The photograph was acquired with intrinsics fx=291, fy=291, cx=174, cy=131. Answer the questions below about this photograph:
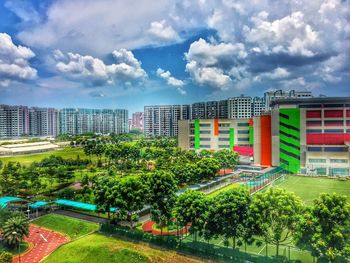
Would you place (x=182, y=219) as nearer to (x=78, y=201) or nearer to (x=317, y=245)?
(x=317, y=245)

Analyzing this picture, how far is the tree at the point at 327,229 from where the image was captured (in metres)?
13.6

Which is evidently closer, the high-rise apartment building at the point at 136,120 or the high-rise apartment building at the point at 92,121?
the high-rise apartment building at the point at 92,121

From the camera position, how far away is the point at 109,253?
1880 cm

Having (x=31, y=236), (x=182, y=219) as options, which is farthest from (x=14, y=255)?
(x=182, y=219)

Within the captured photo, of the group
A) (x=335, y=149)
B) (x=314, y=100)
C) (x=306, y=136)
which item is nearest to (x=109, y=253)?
(x=306, y=136)

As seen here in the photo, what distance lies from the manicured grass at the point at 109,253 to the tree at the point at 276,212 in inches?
200

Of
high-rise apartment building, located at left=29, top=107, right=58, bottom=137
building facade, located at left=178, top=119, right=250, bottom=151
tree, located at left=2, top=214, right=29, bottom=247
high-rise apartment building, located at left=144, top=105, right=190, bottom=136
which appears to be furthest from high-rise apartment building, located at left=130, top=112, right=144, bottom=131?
tree, located at left=2, top=214, right=29, bottom=247

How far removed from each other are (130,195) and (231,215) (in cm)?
796

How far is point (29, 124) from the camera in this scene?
127m

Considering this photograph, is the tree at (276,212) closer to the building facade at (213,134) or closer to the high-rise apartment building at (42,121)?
the building facade at (213,134)

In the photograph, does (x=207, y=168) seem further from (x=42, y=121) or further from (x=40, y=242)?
(x=42, y=121)

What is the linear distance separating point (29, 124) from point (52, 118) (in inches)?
473

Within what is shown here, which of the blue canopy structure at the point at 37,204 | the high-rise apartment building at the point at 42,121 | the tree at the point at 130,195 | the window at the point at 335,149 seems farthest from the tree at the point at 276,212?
the high-rise apartment building at the point at 42,121

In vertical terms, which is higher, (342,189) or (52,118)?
(52,118)
